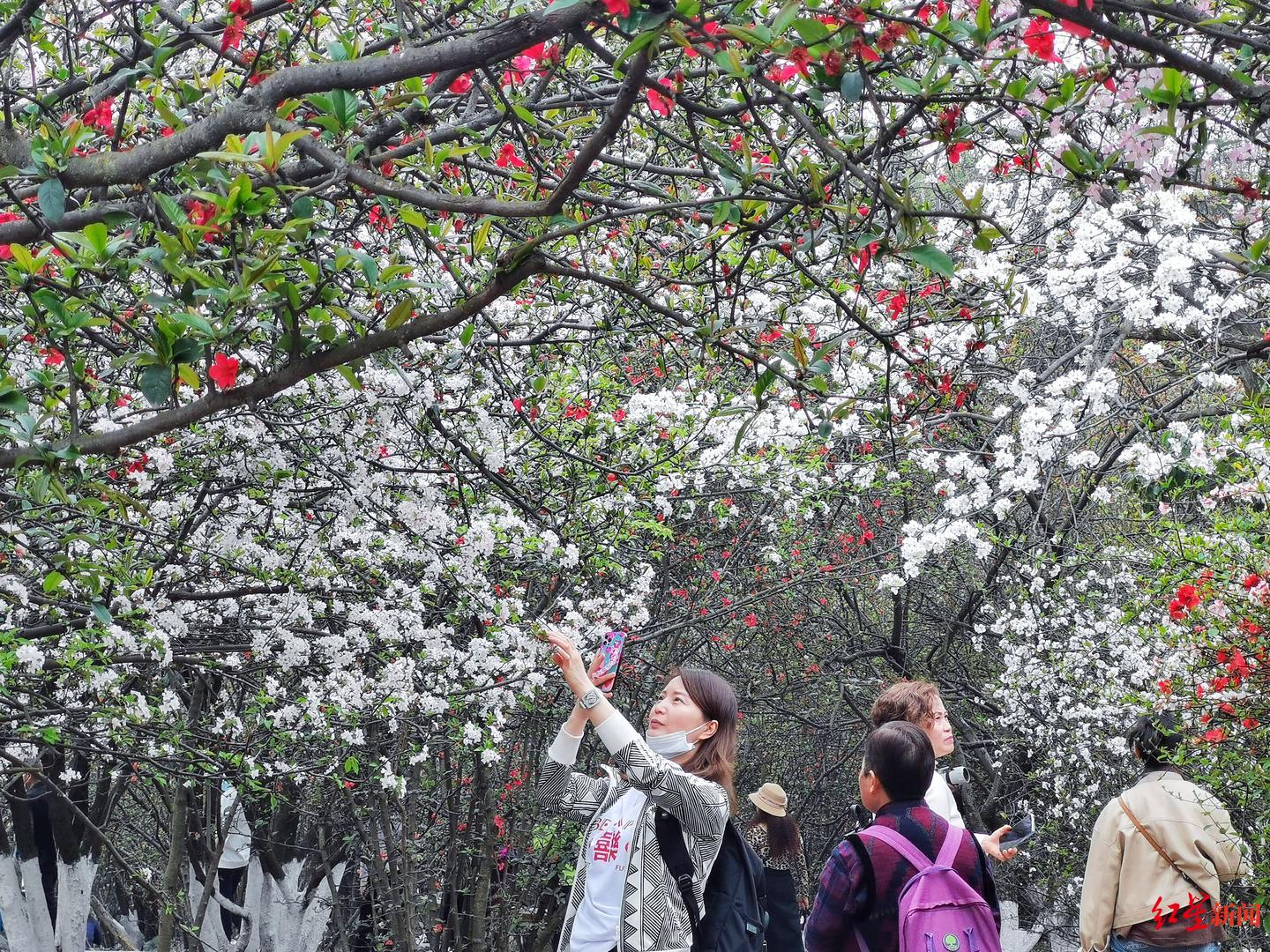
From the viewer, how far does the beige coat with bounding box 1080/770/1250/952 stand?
4.25 meters

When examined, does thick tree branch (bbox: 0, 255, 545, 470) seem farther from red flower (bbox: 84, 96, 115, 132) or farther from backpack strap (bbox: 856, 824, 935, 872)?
backpack strap (bbox: 856, 824, 935, 872)

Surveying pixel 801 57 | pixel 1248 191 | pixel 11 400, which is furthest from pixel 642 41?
pixel 1248 191

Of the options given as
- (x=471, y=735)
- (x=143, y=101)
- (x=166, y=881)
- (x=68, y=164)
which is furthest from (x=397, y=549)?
(x=166, y=881)

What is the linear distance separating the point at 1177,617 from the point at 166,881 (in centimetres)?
606

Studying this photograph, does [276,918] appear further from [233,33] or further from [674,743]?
[233,33]

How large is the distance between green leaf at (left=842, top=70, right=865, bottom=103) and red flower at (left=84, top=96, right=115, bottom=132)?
1.75 m

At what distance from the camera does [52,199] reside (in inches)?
83.0

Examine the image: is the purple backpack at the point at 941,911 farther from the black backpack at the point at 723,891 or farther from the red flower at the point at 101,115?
the red flower at the point at 101,115

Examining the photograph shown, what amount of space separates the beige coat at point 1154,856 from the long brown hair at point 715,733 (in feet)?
5.25

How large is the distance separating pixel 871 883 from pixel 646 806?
0.65 metres

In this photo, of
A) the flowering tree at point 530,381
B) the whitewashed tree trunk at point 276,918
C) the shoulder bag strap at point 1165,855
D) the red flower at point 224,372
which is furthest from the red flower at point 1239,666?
the whitewashed tree trunk at point 276,918

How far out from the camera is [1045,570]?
26.3 ft

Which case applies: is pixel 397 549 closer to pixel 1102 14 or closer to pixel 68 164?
pixel 68 164

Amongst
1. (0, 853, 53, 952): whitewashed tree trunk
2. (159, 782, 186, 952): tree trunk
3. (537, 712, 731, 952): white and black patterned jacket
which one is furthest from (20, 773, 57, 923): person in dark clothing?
(537, 712, 731, 952): white and black patterned jacket
